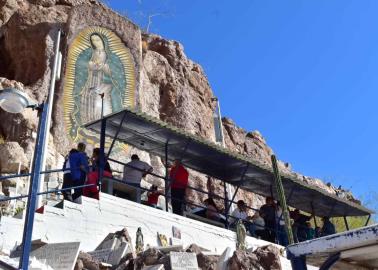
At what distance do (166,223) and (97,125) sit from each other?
10.0 feet

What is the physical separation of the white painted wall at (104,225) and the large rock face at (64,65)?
925 centimetres

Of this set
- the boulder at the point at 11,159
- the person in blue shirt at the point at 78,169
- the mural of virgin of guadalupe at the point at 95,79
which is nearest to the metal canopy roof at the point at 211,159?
the person in blue shirt at the point at 78,169

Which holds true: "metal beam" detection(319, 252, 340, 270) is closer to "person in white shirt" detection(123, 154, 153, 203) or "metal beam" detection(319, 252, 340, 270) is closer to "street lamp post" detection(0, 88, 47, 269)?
"street lamp post" detection(0, 88, 47, 269)

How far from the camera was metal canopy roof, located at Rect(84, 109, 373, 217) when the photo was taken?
44.0 feet

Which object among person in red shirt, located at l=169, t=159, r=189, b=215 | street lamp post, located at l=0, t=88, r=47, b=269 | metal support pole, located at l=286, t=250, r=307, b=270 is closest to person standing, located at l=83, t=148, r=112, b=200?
person in red shirt, located at l=169, t=159, r=189, b=215

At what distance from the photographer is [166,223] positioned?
40.0 feet

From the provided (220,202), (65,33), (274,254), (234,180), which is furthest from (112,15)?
(274,254)

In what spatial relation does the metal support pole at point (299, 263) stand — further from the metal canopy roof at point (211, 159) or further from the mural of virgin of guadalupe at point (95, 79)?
the mural of virgin of guadalupe at point (95, 79)

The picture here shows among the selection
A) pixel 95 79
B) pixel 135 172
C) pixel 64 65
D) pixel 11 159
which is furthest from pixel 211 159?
pixel 64 65

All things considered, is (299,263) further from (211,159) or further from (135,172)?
(211,159)

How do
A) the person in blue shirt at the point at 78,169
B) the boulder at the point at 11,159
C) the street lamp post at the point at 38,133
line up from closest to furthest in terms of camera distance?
the street lamp post at the point at 38,133 → the person in blue shirt at the point at 78,169 → the boulder at the point at 11,159

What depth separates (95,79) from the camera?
81.9 ft

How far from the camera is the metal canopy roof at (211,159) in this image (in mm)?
13398

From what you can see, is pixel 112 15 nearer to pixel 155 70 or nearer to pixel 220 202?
pixel 155 70
